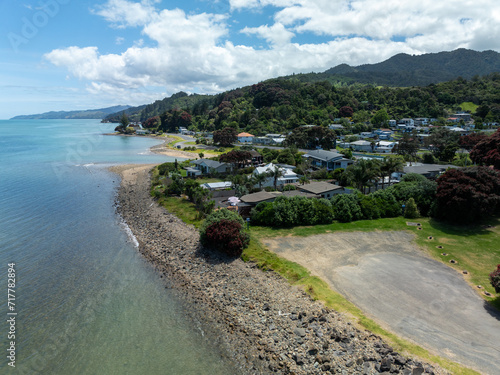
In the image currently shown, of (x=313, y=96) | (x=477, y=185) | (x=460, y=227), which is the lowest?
(x=460, y=227)

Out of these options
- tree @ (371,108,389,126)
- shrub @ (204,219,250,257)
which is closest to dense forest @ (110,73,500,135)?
tree @ (371,108,389,126)

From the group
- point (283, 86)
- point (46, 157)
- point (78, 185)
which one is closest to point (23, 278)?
point (78, 185)

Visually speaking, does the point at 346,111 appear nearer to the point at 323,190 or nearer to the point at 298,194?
the point at 323,190

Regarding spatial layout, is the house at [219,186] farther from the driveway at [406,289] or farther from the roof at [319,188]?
the driveway at [406,289]

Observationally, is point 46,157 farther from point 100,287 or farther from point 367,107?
point 367,107

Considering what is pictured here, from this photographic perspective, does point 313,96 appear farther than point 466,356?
Yes

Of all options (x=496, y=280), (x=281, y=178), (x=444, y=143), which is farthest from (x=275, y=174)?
(x=444, y=143)
